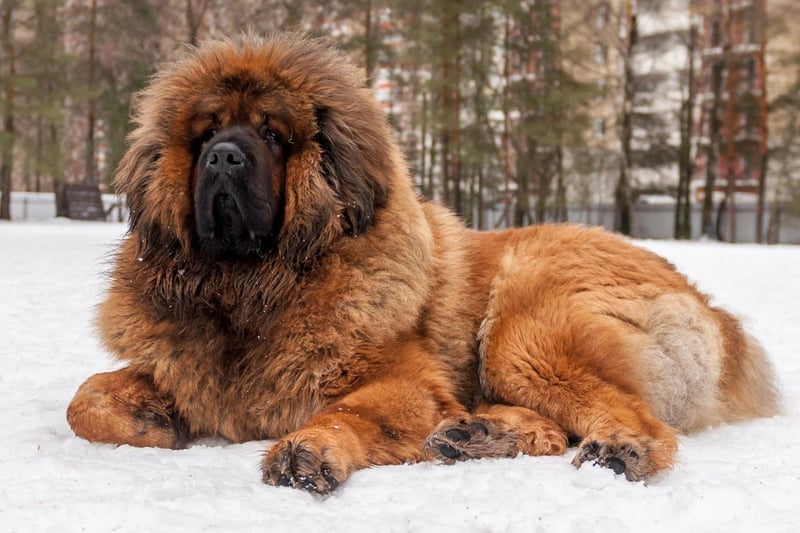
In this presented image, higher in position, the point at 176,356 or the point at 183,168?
the point at 183,168

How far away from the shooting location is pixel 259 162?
3.30 metres


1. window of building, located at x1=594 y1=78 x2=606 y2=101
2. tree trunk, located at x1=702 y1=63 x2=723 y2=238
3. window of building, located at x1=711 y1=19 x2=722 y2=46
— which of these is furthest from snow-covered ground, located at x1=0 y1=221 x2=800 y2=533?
window of building, located at x1=711 y1=19 x2=722 y2=46

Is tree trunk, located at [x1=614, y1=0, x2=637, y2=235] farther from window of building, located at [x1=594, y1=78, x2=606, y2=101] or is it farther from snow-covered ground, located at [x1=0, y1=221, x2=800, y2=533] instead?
snow-covered ground, located at [x1=0, y1=221, x2=800, y2=533]

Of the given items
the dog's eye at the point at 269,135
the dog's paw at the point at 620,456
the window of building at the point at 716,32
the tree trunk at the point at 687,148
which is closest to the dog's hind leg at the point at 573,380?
the dog's paw at the point at 620,456

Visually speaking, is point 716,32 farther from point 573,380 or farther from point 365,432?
point 365,432

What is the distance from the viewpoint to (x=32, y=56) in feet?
82.9

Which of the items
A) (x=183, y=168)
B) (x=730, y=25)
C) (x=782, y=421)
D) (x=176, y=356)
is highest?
(x=730, y=25)

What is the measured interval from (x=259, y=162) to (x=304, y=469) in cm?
136

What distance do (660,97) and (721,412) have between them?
28002mm

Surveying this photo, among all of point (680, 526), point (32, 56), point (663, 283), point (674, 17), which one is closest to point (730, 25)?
point (674, 17)

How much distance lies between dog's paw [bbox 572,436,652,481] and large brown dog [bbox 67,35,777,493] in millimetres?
113

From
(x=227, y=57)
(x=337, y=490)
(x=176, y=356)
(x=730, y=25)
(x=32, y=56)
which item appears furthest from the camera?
(x=730, y=25)

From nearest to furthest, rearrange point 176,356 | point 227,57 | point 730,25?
point 176,356 < point 227,57 < point 730,25

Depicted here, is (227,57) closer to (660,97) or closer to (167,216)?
(167,216)
